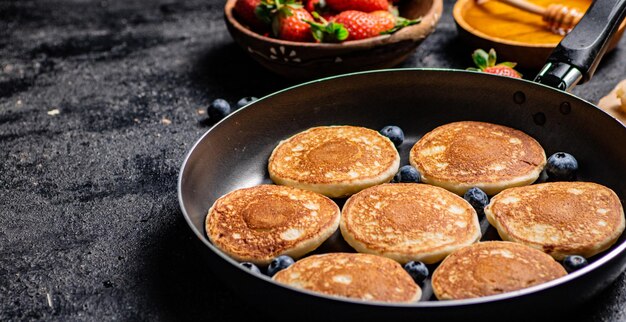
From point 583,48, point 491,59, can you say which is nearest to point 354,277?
point 583,48

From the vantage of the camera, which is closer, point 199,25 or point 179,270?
point 179,270

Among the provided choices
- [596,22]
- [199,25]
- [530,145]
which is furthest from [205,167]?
[199,25]

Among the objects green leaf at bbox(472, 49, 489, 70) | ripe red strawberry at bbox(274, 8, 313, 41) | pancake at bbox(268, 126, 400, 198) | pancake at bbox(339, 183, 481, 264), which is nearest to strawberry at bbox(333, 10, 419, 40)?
ripe red strawberry at bbox(274, 8, 313, 41)

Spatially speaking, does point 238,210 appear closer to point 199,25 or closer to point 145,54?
point 145,54

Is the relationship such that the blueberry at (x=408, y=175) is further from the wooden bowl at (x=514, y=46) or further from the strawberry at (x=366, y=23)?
the wooden bowl at (x=514, y=46)

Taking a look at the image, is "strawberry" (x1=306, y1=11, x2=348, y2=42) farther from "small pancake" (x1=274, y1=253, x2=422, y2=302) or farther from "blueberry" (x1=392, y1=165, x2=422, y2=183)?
"small pancake" (x1=274, y1=253, x2=422, y2=302)
